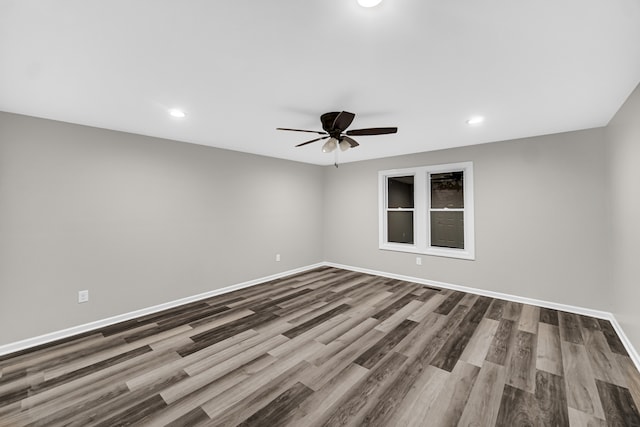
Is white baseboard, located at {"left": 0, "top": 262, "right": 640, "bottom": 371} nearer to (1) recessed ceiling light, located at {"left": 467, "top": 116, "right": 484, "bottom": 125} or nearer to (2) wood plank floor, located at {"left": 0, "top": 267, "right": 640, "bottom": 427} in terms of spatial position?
(2) wood plank floor, located at {"left": 0, "top": 267, "right": 640, "bottom": 427}

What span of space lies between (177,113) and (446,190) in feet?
14.2

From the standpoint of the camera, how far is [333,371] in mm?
2221

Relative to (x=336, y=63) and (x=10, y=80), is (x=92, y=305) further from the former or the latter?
(x=336, y=63)

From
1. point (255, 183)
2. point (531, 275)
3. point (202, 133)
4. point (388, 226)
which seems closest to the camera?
point (202, 133)

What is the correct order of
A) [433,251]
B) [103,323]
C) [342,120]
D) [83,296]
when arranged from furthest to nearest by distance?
[433,251] → [103,323] → [83,296] → [342,120]

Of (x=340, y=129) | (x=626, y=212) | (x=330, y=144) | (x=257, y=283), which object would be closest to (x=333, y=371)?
(x=330, y=144)

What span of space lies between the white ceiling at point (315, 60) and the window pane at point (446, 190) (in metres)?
1.71

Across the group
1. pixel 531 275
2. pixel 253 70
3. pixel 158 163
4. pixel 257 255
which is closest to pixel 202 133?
pixel 158 163

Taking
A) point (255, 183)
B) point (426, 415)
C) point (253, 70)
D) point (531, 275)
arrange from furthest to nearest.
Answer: point (255, 183), point (531, 275), point (253, 70), point (426, 415)

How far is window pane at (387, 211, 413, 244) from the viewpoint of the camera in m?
5.23

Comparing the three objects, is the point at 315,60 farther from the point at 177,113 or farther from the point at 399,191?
the point at 399,191

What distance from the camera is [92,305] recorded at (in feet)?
10.0

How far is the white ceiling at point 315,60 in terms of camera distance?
1.35m

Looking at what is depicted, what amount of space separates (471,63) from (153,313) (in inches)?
171
